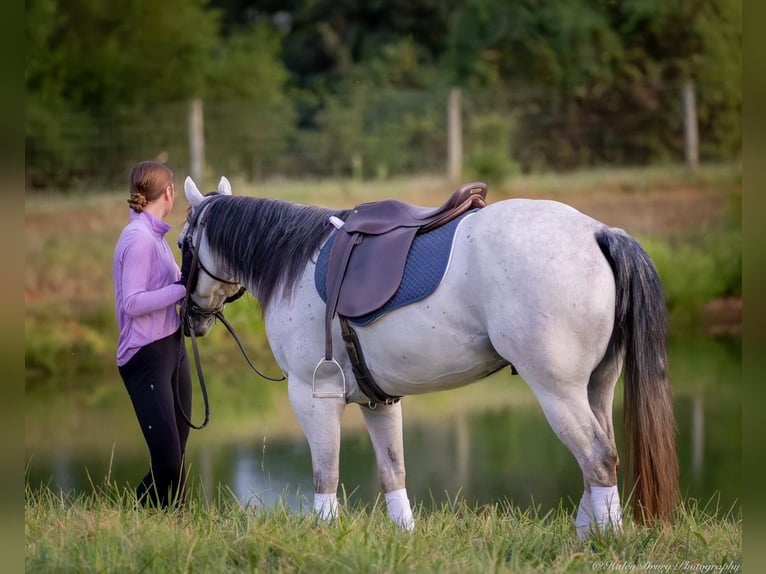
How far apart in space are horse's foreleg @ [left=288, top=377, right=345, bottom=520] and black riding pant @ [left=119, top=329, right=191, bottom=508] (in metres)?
0.55

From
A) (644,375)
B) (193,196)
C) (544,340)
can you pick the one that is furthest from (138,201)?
(644,375)

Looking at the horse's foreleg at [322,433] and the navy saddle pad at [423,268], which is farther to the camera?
the horse's foreleg at [322,433]

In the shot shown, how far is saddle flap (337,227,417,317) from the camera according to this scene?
342cm

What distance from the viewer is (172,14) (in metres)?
17.9

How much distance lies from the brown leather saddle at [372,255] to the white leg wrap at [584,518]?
809 mm

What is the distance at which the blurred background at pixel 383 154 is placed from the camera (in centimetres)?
852

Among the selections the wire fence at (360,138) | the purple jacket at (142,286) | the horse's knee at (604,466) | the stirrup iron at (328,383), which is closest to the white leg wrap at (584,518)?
the horse's knee at (604,466)

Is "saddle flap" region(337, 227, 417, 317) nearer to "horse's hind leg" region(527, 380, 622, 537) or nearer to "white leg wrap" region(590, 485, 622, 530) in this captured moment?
"horse's hind leg" region(527, 380, 622, 537)

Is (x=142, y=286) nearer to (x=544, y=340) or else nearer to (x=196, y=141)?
(x=544, y=340)

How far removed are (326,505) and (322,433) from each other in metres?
0.26

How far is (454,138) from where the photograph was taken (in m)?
14.8

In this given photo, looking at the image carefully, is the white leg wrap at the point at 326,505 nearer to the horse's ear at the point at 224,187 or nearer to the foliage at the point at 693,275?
the horse's ear at the point at 224,187

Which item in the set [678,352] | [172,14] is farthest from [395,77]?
[678,352]

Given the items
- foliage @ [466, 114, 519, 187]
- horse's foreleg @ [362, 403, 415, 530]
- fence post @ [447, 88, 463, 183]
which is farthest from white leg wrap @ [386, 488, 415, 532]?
fence post @ [447, 88, 463, 183]
